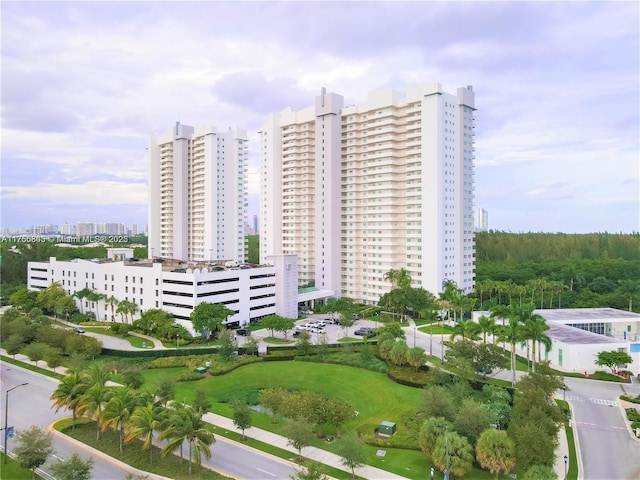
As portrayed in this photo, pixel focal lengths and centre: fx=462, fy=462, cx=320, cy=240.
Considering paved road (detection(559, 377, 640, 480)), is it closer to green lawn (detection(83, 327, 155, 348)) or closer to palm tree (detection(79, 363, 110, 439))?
palm tree (detection(79, 363, 110, 439))

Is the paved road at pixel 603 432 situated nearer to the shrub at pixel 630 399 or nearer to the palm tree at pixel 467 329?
the shrub at pixel 630 399

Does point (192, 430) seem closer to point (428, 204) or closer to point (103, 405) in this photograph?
point (103, 405)

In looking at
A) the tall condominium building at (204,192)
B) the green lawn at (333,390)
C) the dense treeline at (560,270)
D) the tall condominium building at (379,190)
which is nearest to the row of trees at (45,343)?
the green lawn at (333,390)

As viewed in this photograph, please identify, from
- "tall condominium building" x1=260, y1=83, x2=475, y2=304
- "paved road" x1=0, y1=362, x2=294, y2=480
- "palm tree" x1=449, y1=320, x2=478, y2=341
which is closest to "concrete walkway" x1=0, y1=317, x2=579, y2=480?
"paved road" x1=0, y1=362, x2=294, y2=480

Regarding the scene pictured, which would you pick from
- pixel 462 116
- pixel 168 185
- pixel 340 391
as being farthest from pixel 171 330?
pixel 168 185

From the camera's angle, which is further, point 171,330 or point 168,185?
point 168,185

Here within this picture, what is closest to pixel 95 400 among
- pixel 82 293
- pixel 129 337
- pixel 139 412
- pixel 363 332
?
pixel 139 412

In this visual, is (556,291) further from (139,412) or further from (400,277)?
(139,412)
